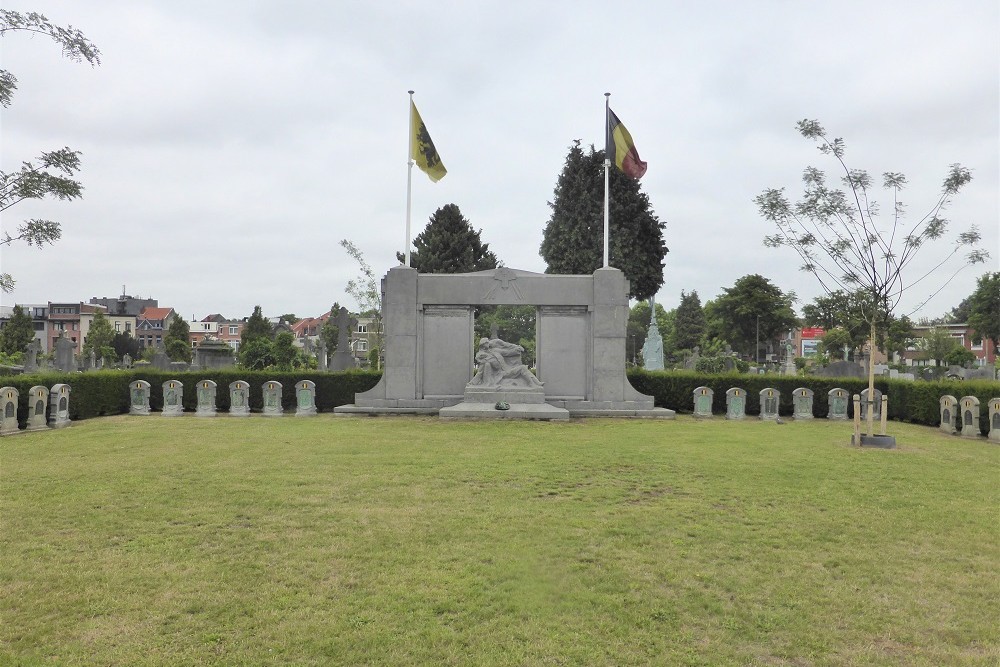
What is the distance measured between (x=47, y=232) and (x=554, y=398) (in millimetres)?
15031

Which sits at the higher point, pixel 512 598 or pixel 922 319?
pixel 922 319

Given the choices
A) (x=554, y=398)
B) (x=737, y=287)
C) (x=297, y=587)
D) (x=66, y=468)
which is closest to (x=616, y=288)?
(x=554, y=398)

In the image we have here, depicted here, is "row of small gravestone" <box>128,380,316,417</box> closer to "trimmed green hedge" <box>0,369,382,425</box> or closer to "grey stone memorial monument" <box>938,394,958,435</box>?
"trimmed green hedge" <box>0,369,382,425</box>

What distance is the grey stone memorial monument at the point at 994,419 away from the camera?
1523 centimetres

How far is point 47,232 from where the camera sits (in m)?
7.29

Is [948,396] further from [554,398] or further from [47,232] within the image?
[47,232]

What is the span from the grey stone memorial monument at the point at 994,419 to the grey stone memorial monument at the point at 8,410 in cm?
2329

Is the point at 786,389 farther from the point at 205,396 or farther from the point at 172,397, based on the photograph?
the point at 172,397

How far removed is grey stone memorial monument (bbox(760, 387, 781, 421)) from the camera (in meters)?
19.6

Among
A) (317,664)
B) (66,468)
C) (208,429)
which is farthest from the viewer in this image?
(208,429)

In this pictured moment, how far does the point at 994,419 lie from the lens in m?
15.4

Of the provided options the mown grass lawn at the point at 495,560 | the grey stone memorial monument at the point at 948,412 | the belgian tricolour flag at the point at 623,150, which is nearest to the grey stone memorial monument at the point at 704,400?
the grey stone memorial monument at the point at 948,412

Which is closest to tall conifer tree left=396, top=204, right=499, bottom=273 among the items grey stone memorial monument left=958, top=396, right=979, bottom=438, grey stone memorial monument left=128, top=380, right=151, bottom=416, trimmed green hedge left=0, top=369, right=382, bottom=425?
trimmed green hedge left=0, top=369, right=382, bottom=425

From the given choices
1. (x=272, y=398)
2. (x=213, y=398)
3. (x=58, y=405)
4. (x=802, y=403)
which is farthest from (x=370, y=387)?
(x=802, y=403)
